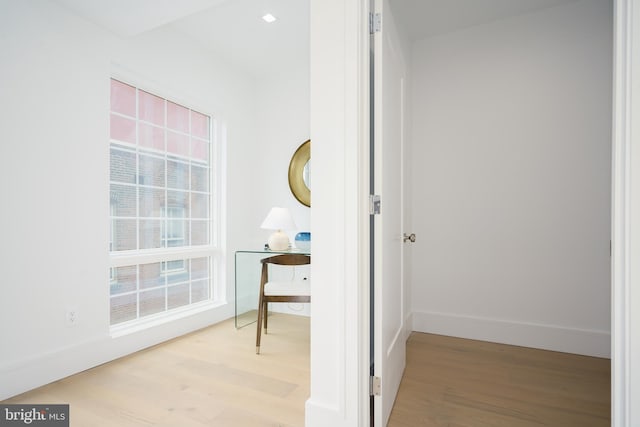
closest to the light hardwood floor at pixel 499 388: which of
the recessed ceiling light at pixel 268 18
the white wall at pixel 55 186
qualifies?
the white wall at pixel 55 186

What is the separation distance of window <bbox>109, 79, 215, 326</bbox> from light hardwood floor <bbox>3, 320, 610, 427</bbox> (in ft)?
1.61

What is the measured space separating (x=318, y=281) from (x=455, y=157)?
6.43 ft

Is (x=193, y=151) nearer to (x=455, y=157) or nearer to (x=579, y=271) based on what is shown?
(x=455, y=157)

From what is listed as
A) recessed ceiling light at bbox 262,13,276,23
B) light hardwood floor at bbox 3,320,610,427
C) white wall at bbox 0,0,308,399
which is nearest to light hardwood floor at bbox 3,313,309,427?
light hardwood floor at bbox 3,320,610,427

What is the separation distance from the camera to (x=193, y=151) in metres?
3.23

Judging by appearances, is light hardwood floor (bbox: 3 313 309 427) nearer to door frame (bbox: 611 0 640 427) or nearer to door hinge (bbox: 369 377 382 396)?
door hinge (bbox: 369 377 382 396)

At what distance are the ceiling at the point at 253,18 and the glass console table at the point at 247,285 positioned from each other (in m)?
1.90

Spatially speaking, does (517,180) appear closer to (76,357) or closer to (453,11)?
(453,11)

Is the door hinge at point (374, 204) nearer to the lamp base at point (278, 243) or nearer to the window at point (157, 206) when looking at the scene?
the lamp base at point (278, 243)

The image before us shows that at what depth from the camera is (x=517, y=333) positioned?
265 cm

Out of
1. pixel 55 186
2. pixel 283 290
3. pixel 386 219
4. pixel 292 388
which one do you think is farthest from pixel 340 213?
pixel 55 186

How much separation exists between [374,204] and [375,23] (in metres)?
0.83

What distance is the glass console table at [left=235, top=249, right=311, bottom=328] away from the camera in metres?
3.28

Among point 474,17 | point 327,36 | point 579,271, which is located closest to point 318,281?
point 327,36
